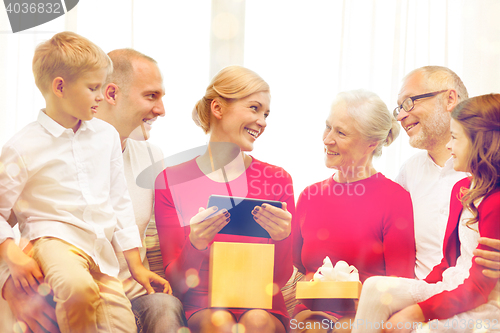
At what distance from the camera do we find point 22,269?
48.6 inches

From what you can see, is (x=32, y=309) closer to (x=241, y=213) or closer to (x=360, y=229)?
(x=241, y=213)

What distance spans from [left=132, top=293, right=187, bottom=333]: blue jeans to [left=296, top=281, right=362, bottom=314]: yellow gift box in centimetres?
44

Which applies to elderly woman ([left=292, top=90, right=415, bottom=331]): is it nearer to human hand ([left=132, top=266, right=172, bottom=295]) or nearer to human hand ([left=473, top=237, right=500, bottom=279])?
human hand ([left=473, top=237, right=500, bottom=279])

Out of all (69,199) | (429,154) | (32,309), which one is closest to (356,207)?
(429,154)

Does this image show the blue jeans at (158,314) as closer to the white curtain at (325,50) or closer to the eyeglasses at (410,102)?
the white curtain at (325,50)

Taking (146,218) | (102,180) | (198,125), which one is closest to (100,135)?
(102,180)

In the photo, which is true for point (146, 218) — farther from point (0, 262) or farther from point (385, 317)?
point (385, 317)

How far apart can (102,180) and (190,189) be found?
393 mm

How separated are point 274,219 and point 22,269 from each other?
0.83 metres

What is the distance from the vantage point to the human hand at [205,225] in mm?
1446

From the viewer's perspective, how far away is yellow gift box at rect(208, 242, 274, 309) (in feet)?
4.88

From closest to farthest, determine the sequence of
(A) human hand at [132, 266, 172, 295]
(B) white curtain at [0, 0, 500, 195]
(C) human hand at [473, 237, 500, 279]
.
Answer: (C) human hand at [473, 237, 500, 279], (A) human hand at [132, 266, 172, 295], (B) white curtain at [0, 0, 500, 195]

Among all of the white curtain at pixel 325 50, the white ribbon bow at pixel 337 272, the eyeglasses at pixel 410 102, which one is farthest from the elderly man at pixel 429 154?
the white ribbon bow at pixel 337 272

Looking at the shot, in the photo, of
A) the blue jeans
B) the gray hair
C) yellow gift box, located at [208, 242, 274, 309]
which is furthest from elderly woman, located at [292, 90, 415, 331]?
the blue jeans
